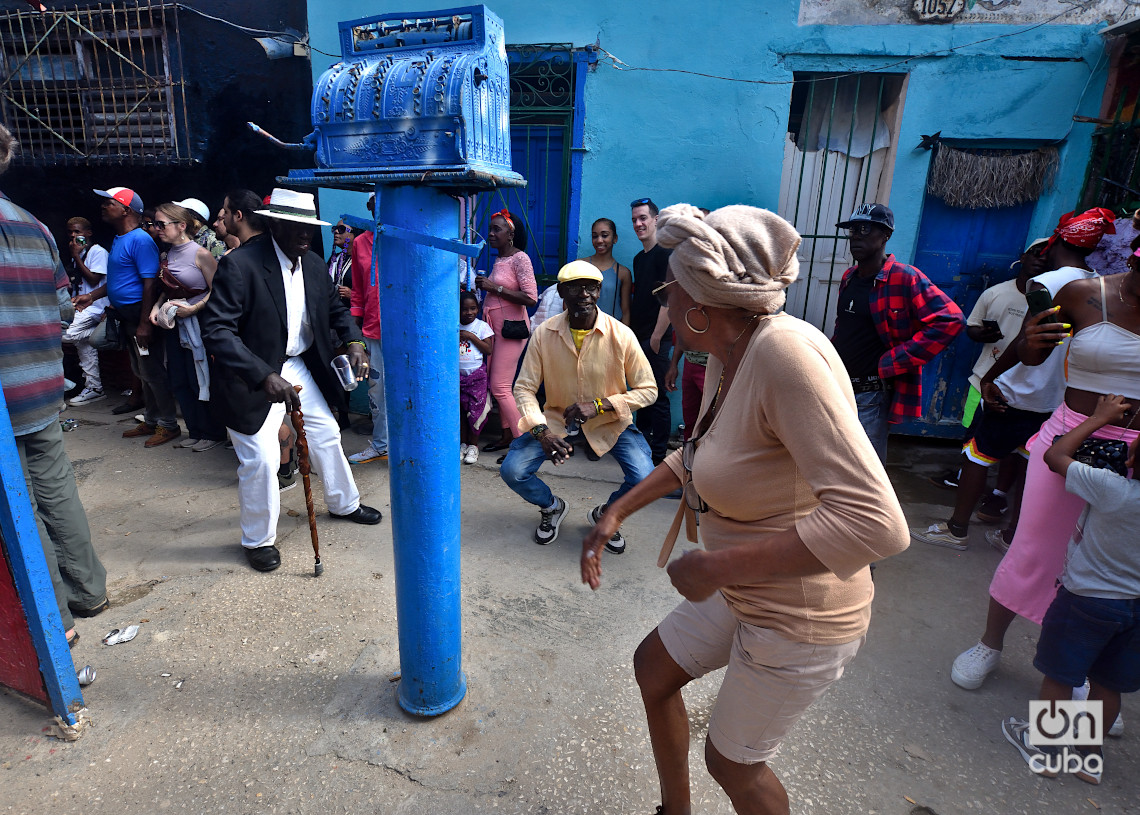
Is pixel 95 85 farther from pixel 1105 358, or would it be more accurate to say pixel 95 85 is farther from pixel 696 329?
pixel 1105 358

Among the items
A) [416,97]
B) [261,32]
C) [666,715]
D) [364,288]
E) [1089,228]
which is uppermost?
[261,32]

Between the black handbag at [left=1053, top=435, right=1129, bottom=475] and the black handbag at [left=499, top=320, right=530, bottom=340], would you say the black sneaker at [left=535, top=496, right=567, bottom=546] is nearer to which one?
Answer: the black handbag at [left=499, top=320, right=530, bottom=340]

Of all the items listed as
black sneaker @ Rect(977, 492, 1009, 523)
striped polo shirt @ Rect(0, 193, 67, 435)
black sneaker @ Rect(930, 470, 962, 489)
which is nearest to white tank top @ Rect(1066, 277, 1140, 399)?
black sneaker @ Rect(977, 492, 1009, 523)

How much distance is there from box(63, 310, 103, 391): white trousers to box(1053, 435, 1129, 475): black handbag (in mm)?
7439

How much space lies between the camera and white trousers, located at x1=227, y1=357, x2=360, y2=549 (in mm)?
3455

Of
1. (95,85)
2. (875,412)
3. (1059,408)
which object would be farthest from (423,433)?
(95,85)

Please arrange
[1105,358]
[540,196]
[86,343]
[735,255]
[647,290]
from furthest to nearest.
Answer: [86,343] → [540,196] → [647,290] → [1105,358] → [735,255]

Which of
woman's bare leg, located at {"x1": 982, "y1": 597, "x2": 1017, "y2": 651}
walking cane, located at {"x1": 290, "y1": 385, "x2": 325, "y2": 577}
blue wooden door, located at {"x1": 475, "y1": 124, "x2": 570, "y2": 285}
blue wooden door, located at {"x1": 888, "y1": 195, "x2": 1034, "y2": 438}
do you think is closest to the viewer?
woman's bare leg, located at {"x1": 982, "y1": 597, "x2": 1017, "y2": 651}

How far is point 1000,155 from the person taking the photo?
17.2 feet

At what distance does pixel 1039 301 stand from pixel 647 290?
9.63ft

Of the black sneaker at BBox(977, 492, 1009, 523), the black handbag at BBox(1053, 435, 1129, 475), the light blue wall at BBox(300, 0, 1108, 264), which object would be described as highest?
the light blue wall at BBox(300, 0, 1108, 264)

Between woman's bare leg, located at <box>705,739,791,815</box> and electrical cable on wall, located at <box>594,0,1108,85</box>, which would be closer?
woman's bare leg, located at <box>705,739,791,815</box>

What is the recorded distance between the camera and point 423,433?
216 cm

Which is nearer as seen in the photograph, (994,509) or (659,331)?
(994,509)
